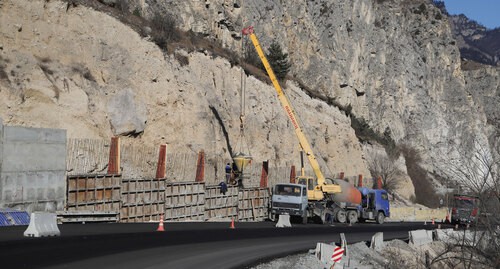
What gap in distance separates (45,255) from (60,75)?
19981mm

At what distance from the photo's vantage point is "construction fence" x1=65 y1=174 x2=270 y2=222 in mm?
29297

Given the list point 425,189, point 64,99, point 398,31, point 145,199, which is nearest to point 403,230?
point 145,199

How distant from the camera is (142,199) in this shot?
3306 cm

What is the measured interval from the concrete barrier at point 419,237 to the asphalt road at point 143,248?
23.1 feet

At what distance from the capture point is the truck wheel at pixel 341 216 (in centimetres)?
4347

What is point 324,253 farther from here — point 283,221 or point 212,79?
point 212,79

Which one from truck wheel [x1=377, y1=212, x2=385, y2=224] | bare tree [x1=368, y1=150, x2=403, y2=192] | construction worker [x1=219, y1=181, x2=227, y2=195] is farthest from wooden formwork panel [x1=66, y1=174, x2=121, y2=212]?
bare tree [x1=368, y1=150, x2=403, y2=192]

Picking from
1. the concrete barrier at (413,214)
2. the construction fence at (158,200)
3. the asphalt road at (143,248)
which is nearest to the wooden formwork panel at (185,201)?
the construction fence at (158,200)

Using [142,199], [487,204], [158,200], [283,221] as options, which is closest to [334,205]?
[283,221]

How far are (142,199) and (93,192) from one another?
3.74m

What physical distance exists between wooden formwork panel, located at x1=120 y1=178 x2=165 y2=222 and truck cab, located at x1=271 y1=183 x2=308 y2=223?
7615 millimetres

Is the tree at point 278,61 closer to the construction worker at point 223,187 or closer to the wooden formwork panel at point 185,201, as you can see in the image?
the construction worker at point 223,187

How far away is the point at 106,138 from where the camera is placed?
35.6m

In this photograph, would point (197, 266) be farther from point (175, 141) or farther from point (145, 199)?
point (175, 141)
